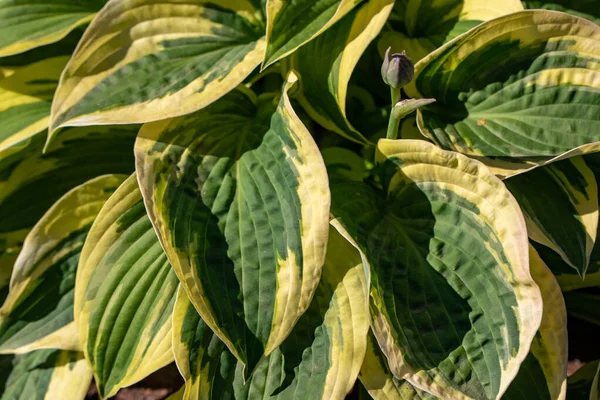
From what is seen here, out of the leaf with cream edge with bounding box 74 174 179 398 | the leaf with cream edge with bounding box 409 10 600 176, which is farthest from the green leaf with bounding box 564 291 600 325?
the leaf with cream edge with bounding box 74 174 179 398

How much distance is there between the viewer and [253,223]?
33.5 inches

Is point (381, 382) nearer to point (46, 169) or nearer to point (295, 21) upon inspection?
point (295, 21)

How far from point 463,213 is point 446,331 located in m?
0.18

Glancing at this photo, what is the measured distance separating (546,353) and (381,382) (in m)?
0.27

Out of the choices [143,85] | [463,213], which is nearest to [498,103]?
[463,213]

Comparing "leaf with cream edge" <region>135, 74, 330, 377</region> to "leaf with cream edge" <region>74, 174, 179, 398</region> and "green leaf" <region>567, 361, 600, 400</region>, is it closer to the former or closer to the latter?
"leaf with cream edge" <region>74, 174, 179, 398</region>

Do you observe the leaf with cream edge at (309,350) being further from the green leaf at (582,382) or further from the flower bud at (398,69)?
the green leaf at (582,382)

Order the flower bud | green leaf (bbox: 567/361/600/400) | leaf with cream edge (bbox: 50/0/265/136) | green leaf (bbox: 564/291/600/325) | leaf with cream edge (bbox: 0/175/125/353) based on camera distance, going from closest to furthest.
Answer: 1. the flower bud
2. leaf with cream edge (bbox: 50/0/265/136)
3. leaf with cream edge (bbox: 0/175/125/353)
4. green leaf (bbox: 567/361/600/400)
5. green leaf (bbox: 564/291/600/325)

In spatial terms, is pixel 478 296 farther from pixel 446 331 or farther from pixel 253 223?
pixel 253 223

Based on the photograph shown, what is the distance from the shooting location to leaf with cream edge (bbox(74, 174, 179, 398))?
37.1 inches

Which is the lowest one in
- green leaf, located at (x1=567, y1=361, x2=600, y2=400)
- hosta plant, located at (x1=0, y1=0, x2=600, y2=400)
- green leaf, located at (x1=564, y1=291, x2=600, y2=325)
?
green leaf, located at (x1=567, y1=361, x2=600, y2=400)

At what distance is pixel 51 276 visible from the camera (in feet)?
3.43

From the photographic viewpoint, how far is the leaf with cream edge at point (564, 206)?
0.96 meters

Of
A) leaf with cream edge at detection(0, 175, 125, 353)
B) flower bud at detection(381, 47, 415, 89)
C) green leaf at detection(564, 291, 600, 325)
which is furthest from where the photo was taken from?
green leaf at detection(564, 291, 600, 325)
